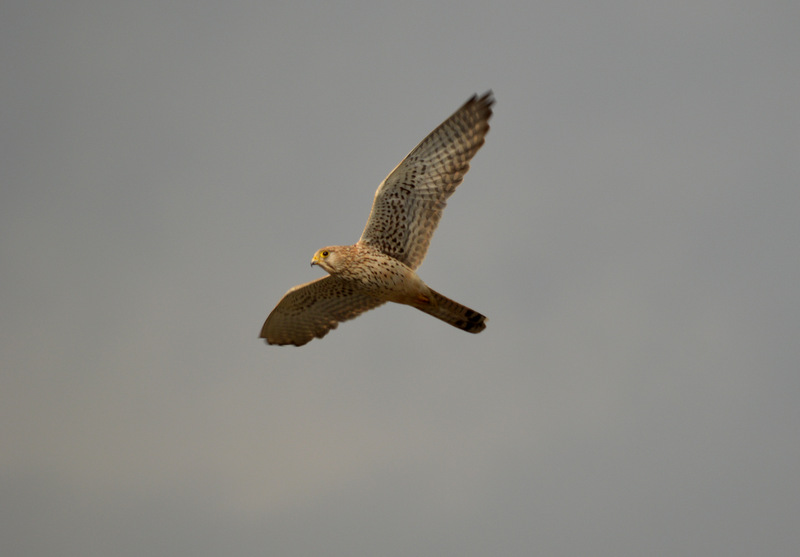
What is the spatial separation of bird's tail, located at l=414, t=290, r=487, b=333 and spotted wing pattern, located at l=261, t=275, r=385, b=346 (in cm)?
112

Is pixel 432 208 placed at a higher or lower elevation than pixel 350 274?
higher

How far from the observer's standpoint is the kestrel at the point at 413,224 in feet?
48.7

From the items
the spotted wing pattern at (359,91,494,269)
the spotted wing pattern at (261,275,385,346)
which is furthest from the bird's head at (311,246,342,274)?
the spotted wing pattern at (261,275,385,346)

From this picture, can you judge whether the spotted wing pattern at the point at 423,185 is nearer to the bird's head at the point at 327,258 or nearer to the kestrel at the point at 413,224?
the kestrel at the point at 413,224

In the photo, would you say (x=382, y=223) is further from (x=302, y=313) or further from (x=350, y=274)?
(x=302, y=313)

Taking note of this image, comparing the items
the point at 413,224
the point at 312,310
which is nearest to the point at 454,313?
the point at 413,224

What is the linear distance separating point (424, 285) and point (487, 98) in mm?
2553

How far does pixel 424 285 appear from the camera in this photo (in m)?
14.8

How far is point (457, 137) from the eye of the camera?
587 inches

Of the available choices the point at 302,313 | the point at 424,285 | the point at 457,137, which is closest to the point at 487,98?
the point at 457,137

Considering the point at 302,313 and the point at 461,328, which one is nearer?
the point at 461,328

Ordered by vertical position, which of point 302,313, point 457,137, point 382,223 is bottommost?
point 302,313

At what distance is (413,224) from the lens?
15.1m

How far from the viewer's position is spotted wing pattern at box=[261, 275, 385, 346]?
51.7ft
